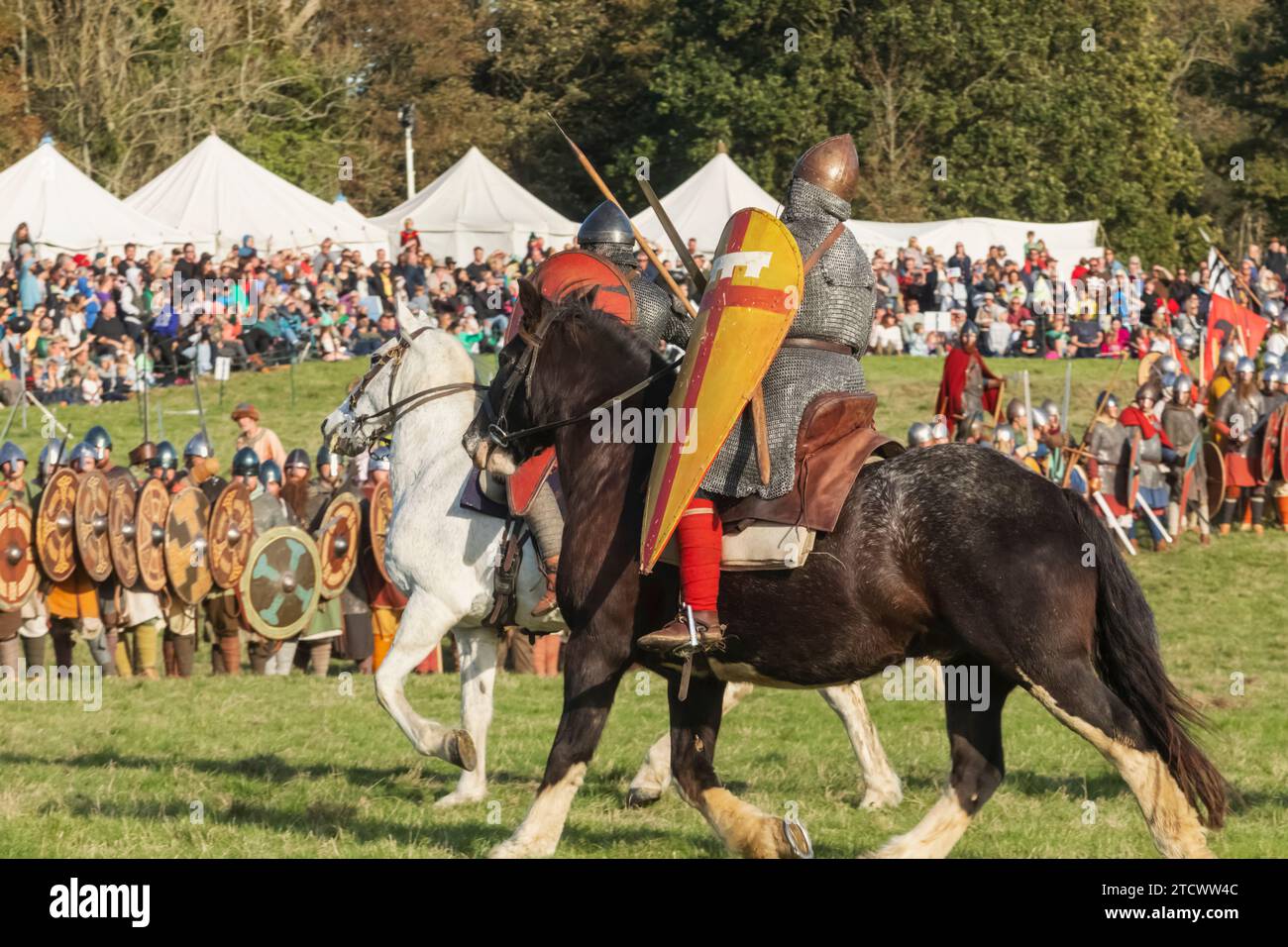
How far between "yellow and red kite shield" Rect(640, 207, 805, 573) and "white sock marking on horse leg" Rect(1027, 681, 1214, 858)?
1390 mm

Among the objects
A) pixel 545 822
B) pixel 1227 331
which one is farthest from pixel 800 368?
pixel 1227 331

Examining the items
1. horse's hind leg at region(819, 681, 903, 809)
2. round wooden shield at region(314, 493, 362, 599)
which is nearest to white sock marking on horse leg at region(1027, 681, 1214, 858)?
horse's hind leg at region(819, 681, 903, 809)

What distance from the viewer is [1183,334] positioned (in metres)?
24.8

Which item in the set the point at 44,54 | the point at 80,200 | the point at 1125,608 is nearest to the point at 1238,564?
the point at 1125,608

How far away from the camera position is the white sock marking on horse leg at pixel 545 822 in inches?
277

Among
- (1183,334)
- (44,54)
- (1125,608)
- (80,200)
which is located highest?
(44,54)

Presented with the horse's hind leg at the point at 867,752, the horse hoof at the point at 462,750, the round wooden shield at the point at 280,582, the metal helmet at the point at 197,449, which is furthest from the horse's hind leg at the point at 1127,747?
the metal helmet at the point at 197,449

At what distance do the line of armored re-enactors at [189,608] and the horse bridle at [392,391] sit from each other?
13.3ft

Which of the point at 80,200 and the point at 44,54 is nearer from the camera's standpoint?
the point at 80,200

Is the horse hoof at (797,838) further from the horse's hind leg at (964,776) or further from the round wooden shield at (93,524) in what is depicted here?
the round wooden shield at (93,524)
